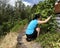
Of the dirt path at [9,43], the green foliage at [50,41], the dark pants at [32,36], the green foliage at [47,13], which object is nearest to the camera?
the green foliage at [50,41]

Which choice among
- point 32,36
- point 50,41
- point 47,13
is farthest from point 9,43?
point 50,41

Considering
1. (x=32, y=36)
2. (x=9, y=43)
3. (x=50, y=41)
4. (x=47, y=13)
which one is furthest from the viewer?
(x=47, y=13)

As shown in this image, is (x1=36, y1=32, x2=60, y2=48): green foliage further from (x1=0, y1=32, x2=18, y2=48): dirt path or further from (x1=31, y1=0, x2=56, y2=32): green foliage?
(x1=0, y1=32, x2=18, y2=48): dirt path

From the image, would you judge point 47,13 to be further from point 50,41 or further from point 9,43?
point 50,41

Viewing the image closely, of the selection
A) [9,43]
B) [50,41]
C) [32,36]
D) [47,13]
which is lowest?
[9,43]

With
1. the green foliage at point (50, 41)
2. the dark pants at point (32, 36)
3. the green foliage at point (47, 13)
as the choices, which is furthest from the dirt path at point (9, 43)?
the green foliage at point (47, 13)

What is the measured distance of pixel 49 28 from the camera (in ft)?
38.7

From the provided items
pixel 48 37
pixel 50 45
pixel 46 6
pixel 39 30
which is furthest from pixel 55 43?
pixel 46 6

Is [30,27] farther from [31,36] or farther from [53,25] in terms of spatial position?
[53,25]

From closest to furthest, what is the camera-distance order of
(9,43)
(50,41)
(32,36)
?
(50,41) → (32,36) → (9,43)

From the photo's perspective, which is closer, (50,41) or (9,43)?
(50,41)

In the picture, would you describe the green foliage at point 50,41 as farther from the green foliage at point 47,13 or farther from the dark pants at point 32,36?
the green foliage at point 47,13

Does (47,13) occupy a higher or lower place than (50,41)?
higher

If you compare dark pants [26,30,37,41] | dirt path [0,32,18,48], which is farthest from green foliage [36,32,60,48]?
dirt path [0,32,18,48]
